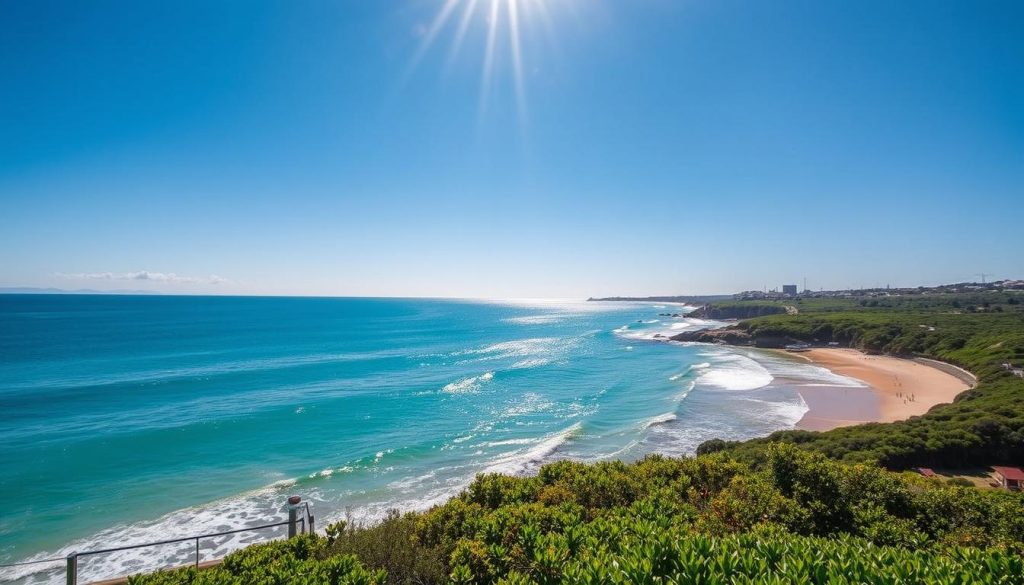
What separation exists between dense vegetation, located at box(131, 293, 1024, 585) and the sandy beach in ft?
79.0

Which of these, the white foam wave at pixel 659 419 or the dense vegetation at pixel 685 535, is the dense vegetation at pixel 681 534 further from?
the white foam wave at pixel 659 419

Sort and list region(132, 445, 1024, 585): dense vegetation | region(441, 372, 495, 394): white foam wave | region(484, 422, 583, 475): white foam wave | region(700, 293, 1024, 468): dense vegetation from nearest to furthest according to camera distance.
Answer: region(132, 445, 1024, 585): dense vegetation < region(700, 293, 1024, 468): dense vegetation < region(484, 422, 583, 475): white foam wave < region(441, 372, 495, 394): white foam wave

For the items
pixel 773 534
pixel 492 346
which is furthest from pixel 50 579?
pixel 492 346

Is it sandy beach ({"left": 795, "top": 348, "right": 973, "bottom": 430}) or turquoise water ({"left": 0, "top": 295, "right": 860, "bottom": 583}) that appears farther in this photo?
sandy beach ({"left": 795, "top": 348, "right": 973, "bottom": 430})

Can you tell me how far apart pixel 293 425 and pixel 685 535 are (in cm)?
2789

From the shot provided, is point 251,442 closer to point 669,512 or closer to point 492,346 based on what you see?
point 669,512

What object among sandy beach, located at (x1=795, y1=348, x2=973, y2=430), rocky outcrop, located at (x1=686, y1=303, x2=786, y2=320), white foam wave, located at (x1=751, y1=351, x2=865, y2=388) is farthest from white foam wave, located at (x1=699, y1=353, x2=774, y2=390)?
rocky outcrop, located at (x1=686, y1=303, x2=786, y2=320)

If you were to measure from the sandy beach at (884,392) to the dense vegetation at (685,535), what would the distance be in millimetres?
24143

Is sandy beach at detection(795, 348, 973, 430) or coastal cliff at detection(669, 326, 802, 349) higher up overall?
coastal cliff at detection(669, 326, 802, 349)

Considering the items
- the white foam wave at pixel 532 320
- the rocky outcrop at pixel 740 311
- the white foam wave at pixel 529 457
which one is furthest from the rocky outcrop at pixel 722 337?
the white foam wave at pixel 529 457

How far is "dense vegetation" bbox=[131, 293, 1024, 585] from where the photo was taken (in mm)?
4035

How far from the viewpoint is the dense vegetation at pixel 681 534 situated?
13.2 ft

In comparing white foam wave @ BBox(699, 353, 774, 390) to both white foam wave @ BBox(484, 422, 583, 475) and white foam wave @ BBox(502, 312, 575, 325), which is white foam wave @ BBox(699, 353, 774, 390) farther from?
white foam wave @ BBox(502, 312, 575, 325)

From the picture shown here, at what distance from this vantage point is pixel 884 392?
37688mm
